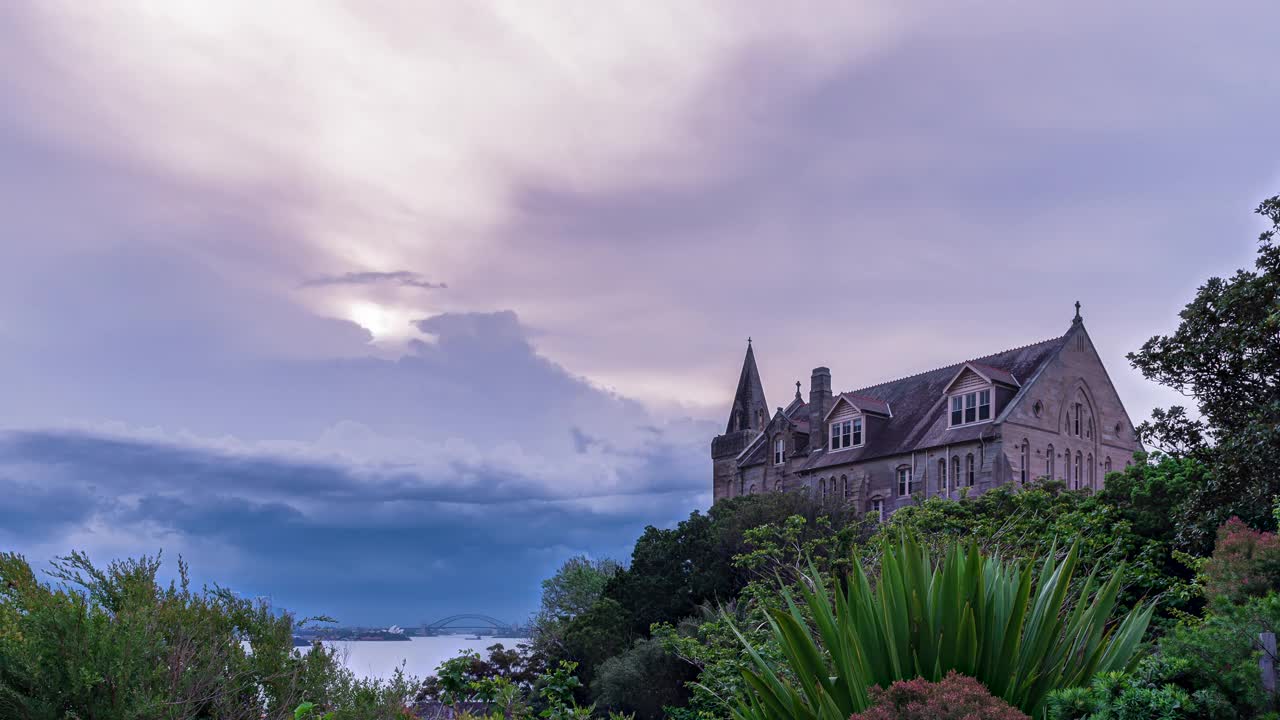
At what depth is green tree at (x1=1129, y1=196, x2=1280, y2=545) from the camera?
14.9 meters

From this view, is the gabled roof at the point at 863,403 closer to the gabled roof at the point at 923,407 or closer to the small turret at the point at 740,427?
the gabled roof at the point at 923,407

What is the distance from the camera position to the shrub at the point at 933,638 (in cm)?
575

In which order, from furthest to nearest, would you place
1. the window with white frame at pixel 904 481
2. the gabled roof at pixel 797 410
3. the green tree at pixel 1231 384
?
the gabled roof at pixel 797 410, the window with white frame at pixel 904 481, the green tree at pixel 1231 384

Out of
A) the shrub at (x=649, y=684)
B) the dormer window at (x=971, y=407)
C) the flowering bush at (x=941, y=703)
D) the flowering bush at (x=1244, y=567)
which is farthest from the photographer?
the dormer window at (x=971, y=407)

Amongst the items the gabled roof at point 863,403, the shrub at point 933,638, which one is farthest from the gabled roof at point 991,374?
the shrub at point 933,638

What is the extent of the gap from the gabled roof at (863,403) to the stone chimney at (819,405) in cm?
155

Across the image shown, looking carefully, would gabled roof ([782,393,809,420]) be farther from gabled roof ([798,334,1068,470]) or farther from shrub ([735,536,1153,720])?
shrub ([735,536,1153,720])

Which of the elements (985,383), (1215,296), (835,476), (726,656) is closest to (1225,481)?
(1215,296)

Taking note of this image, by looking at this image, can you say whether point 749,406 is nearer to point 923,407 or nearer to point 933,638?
point 923,407

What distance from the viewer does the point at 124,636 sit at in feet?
20.3

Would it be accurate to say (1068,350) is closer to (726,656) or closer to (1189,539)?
(1189,539)

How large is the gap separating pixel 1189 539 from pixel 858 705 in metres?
12.7

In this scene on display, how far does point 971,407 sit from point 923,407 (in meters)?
4.20

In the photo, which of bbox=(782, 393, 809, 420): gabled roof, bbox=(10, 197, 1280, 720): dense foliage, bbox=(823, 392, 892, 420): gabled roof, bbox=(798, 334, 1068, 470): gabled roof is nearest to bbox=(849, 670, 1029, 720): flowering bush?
bbox=(10, 197, 1280, 720): dense foliage
